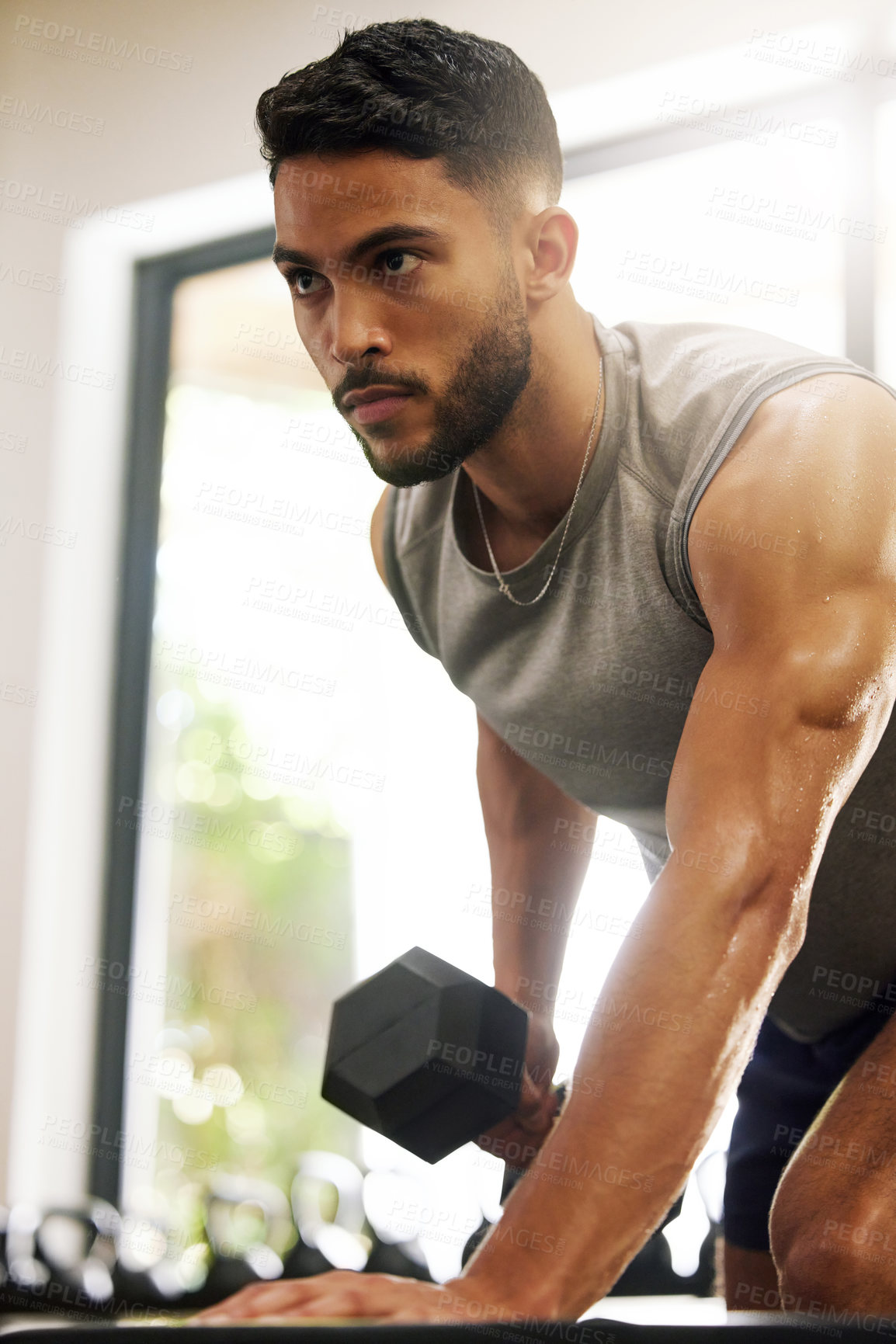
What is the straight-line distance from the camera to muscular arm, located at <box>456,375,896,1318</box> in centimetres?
65

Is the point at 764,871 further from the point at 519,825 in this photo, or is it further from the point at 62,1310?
the point at 62,1310

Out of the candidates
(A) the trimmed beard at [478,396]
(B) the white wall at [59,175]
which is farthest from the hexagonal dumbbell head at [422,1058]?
(B) the white wall at [59,175]

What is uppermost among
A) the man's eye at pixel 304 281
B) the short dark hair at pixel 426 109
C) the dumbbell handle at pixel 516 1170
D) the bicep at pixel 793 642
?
the short dark hair at pixel 426 109

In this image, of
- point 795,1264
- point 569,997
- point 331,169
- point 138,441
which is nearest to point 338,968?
point 569,997

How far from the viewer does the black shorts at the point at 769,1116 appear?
1230 millimetres

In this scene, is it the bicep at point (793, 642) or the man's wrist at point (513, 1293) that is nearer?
the man's wrist at point (513, 1293)

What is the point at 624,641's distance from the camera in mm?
1034

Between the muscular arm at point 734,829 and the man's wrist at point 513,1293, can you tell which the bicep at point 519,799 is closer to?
the muscular arm at point 734,829

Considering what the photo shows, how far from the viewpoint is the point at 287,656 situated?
8.05 ft

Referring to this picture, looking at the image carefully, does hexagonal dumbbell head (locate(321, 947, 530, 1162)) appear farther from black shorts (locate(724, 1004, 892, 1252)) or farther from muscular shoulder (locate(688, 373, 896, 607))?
black shorts (locate(724, 1004, 892, 1252))

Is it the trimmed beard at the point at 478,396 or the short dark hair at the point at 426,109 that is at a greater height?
the short dark hair at the point at 426,109

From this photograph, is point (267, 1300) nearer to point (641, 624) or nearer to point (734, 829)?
point (734, 829)

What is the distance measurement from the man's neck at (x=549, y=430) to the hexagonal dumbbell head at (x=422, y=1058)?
520 mm

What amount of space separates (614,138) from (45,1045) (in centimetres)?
225
